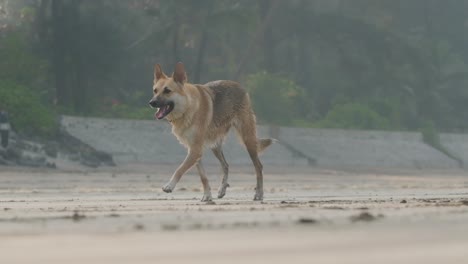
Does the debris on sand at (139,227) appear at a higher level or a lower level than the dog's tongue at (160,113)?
lower

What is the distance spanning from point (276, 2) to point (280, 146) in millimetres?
14376

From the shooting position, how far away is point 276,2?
60125 mm

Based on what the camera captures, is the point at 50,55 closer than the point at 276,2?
Yes

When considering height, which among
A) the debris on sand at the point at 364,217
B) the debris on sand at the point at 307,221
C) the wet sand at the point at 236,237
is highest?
the debris on sand at the point at 364,217

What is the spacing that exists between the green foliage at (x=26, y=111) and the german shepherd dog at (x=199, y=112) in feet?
75.3

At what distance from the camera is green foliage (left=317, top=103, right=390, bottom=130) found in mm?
56656

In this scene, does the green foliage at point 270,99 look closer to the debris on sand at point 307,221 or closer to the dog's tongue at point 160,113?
the dog's tongue at point 160,113

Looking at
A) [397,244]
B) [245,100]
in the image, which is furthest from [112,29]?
[397,244]

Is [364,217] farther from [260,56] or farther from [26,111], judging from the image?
[260,56]

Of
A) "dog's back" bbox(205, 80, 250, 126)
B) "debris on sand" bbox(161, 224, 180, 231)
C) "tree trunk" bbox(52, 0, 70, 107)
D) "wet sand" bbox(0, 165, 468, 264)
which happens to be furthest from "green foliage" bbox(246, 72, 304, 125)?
"debris on sand" bbox(161, 224, 180, 231)

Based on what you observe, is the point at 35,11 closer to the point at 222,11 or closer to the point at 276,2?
the point at 222,11

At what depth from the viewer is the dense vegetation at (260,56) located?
4688cm

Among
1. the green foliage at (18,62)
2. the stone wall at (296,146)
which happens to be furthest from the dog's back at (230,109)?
the green foliage at (18,62)

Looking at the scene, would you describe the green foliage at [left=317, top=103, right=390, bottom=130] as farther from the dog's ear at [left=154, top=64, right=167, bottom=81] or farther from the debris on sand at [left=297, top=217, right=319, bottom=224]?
the debris on sand at [left=297, top=217, right=319, bottom=224]
